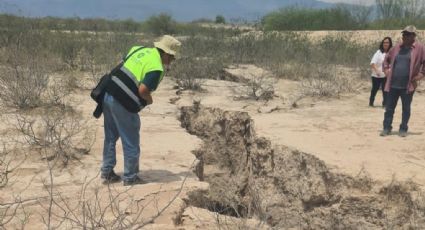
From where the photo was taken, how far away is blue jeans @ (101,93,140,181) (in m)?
4.75

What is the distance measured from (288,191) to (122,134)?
209cm

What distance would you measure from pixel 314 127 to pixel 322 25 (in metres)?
24.0

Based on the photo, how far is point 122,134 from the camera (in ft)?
15.8

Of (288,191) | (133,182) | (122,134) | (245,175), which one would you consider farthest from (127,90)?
(245,175)

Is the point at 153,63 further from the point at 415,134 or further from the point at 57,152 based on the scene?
the point at 415,134

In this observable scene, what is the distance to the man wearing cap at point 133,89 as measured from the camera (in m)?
4.61

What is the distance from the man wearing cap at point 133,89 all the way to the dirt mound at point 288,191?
2.43 feet

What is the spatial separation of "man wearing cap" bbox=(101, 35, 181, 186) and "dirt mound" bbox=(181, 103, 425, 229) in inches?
29.2

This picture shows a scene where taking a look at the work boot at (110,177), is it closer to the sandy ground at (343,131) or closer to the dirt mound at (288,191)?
the dirt mound at (288,191)

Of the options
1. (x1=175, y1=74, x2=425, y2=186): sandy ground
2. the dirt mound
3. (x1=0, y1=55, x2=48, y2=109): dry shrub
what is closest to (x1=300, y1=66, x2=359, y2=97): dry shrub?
(x1=175, y1=74, x2=425, y2=186): sandy ground

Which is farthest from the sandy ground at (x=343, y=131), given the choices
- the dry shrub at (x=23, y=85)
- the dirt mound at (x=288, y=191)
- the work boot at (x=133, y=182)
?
the dry shrub at (x=23, y=85)

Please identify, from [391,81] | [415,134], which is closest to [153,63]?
[391,81]

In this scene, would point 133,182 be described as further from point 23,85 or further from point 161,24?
point 161,24

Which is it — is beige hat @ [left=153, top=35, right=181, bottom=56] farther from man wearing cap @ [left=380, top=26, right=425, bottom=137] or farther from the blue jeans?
man wearing cap @ [left=380, top=26, right=425, bottom=137]
